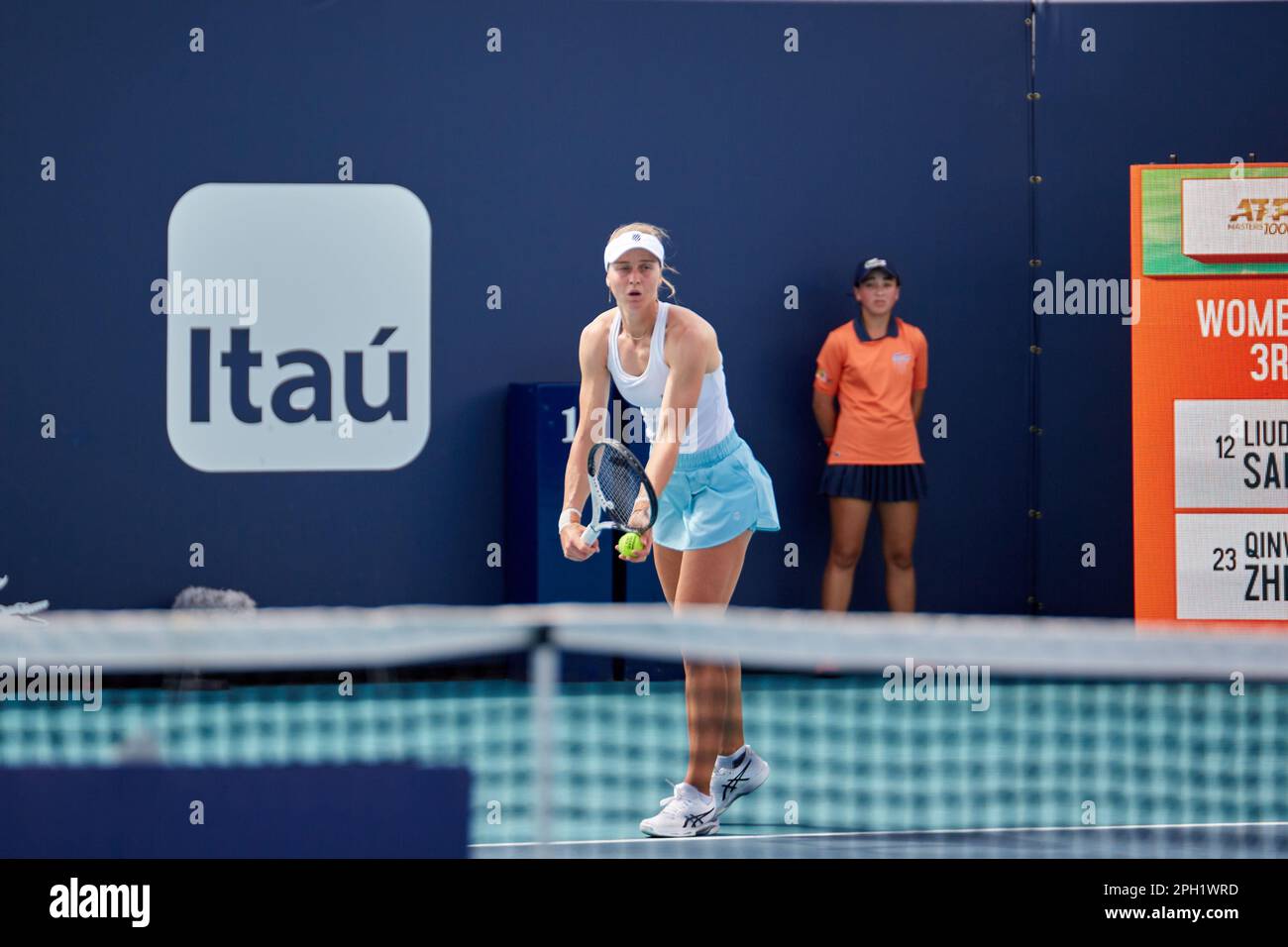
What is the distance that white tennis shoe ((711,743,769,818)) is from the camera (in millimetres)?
4090

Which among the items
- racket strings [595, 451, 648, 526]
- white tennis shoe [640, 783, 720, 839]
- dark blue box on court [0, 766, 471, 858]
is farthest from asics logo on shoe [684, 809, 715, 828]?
dark blue box on court [0, 766, 471, 858]

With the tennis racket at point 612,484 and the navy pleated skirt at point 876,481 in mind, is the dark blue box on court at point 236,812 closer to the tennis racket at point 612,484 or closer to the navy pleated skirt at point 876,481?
the tennis racket at point 612,484

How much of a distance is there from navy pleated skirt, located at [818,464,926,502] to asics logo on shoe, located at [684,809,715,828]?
3.12 metres

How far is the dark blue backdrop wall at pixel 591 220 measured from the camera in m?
6.77

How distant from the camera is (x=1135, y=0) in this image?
7.25 m

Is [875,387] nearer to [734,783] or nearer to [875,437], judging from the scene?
[875,437]

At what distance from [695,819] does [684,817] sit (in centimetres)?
3

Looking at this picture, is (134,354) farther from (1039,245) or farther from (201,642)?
(201,642)

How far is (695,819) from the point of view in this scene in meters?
3.87

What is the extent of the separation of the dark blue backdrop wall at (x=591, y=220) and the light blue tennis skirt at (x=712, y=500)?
2350mm

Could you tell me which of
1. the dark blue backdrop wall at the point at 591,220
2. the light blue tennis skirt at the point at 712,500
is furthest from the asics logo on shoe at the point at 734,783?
the dark blue backdrop wall at the point at 591,220

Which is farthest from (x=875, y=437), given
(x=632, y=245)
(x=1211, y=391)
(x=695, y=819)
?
(x=695, y=819)

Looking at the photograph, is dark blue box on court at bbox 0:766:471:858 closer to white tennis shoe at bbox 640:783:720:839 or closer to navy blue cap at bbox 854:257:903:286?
white tennis shoe at bbox 640:783:720:839
